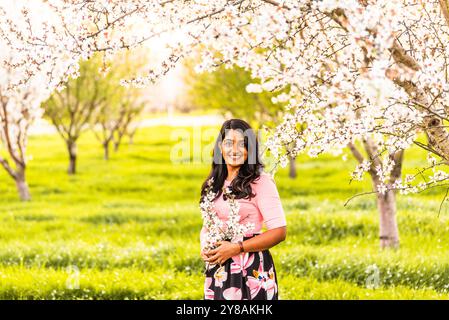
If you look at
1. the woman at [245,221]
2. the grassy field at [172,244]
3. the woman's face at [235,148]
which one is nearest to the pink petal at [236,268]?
the woman at [245,221]

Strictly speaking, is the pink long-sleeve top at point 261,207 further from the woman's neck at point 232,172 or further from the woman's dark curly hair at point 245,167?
the woman's neck at point 232,172

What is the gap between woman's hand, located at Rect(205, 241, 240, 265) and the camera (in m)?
4.41

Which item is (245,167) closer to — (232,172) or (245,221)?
(232,172)

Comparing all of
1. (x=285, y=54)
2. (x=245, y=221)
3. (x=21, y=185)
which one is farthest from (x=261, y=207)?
(x=21, y=185)

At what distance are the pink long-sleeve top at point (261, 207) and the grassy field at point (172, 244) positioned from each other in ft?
13.2

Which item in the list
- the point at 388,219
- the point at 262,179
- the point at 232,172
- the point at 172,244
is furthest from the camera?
the point at 172,244

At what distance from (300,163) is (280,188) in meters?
7.80

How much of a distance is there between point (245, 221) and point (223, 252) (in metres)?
0.29

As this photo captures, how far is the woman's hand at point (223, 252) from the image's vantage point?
441cm

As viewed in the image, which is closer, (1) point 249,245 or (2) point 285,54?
(2) point 285,54

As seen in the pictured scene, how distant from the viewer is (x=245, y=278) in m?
4.55

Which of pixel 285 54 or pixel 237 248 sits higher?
pixel 285 54

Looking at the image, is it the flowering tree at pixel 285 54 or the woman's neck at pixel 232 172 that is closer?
the flowering tree at pixel 285 54

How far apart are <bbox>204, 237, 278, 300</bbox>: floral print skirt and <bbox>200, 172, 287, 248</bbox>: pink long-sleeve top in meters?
0.18
